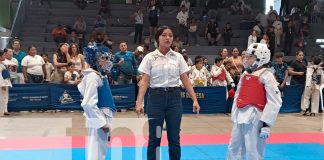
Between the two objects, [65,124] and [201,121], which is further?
[201,121]

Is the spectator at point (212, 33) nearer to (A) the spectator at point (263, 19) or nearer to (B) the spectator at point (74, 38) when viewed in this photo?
(A) the spectator at point (263, 19)

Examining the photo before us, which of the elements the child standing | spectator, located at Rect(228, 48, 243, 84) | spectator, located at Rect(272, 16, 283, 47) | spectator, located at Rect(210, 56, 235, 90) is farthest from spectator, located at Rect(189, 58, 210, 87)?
spectator, located at Rect(272, 16, 283, 47)

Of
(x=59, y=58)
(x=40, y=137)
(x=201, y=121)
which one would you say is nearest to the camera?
(x=40, y=137)

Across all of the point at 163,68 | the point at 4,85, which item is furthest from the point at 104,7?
the point at 163,68

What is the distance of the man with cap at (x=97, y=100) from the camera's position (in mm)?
4293

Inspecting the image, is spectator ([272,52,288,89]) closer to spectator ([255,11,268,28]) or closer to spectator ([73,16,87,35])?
spectator ([255,11,268,28])

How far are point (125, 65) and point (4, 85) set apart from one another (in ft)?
10.2

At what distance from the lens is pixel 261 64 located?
4930 millimetres

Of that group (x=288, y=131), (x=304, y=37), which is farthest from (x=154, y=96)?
(x=304, y=37)

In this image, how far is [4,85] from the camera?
35.2 feet

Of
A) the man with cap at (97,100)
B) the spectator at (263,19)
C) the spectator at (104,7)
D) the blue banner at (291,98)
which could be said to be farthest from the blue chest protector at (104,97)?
the spectator at (263,19)

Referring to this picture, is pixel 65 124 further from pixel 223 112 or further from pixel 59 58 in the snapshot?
pixel 223 112

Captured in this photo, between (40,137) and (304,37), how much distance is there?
15.9m

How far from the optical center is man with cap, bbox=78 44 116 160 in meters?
4.29
